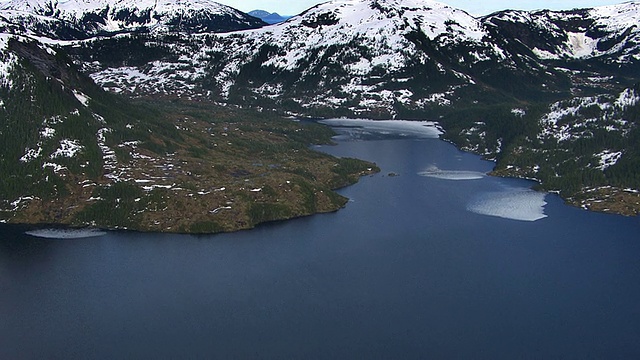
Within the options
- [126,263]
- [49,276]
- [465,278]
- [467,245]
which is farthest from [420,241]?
[49,276]

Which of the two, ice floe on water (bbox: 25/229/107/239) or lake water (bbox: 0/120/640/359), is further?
ice floe on water (bbox: 25/229/107/239)

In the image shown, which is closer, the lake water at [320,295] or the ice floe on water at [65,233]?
the lake water at [320,295]

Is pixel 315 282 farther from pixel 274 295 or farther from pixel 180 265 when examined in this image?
pixel 180 265

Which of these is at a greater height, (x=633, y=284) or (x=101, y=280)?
(x=633, y=284)
